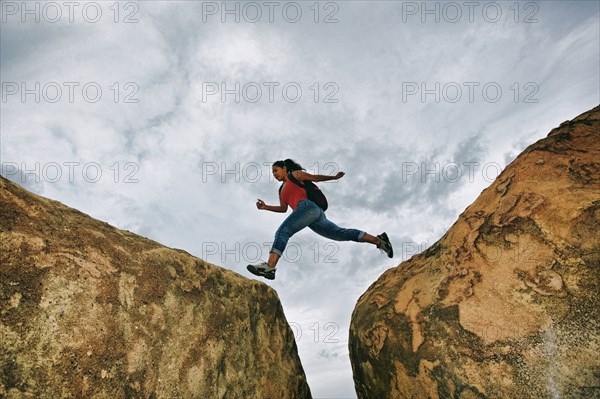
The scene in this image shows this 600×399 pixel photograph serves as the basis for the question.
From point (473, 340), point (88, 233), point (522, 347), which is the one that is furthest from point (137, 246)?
point (522, 347)

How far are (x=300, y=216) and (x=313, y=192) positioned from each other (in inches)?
17.4

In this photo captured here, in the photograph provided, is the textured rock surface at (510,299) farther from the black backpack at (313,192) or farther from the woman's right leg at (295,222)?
the black backpack at (313,192)

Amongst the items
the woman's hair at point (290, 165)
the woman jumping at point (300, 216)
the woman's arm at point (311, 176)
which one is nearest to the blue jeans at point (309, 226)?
the woman jumping at point (300, 216)

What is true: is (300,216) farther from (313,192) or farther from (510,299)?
(510,299)

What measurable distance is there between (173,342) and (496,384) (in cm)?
236

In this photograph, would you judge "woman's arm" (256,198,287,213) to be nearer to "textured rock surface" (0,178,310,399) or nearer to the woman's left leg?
the woman's left leg

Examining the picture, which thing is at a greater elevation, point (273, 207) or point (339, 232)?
point (273, 207)

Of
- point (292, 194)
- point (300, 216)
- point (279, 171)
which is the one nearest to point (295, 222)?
point (300, 216)

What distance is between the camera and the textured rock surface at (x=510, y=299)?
10.9ft

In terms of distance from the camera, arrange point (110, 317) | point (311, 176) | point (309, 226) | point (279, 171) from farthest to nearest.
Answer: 1. point (279, 171)
2. point (309, 226)
3. point (311, 176)
4. point (110, 317)

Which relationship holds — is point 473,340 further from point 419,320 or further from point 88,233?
point 88,233

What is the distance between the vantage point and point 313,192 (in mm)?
6215

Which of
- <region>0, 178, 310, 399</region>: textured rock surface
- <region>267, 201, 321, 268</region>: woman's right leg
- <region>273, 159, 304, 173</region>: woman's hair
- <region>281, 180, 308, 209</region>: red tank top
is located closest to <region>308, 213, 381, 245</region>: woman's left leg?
<region>267, 201, 321, 268</region>: woman's right leg

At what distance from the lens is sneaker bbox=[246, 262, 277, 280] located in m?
5.36
